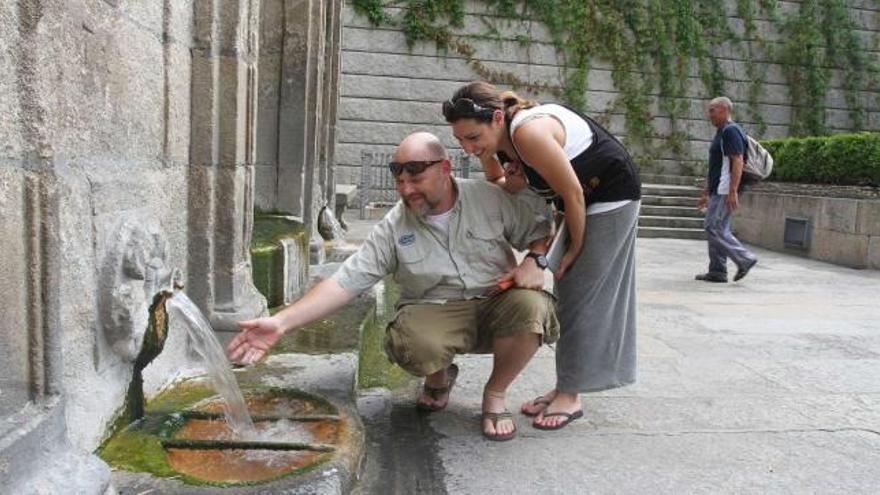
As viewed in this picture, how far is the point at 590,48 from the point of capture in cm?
1441

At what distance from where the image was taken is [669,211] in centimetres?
1226

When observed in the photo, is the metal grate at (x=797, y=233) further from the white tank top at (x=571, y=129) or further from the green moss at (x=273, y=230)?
the white tank top at (x=571, y=129)

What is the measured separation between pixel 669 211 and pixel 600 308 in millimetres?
9961

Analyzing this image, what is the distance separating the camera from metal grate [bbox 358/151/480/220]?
12.1 metres

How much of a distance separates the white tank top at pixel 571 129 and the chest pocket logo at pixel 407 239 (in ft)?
1.67

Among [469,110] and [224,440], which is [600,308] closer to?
[469,110]

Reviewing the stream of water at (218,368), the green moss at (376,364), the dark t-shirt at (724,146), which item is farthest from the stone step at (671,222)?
the stream of water at (218,368)

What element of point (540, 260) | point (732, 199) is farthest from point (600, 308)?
point (732, 199)

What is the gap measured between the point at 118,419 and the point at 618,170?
188 cm

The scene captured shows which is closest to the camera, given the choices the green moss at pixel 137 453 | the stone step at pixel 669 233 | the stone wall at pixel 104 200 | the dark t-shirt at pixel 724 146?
the stone wall at pixel 104 200

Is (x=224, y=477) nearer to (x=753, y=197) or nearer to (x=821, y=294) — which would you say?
(x=821, y=294)

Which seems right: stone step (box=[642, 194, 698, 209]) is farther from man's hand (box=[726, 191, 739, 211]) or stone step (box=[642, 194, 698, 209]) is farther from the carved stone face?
the carved stone face

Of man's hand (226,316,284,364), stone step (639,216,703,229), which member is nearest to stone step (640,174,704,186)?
stone step (639,216,703,229)

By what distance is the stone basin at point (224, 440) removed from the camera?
6.88ft
